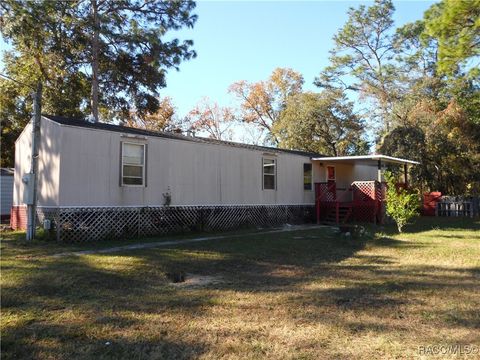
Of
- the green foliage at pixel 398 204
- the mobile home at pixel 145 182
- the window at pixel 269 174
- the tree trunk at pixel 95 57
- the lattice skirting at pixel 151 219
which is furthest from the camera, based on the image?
the tree trunk at pixel 95 57

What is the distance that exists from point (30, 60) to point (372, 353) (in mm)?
21896

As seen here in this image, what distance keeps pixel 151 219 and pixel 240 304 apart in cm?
823

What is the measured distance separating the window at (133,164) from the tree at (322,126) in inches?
772

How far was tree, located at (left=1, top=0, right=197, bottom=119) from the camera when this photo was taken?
61.8ft

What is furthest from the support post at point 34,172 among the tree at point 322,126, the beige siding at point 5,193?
the tree at point 322,126

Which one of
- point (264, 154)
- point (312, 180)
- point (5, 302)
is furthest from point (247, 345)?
point (312, 180)

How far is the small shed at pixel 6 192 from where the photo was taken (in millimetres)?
18736

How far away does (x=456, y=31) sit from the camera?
42.5 feet

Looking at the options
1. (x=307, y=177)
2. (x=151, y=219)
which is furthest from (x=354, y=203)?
(x=151, y=219)

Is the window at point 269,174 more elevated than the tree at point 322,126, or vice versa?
the tree at point 322,126

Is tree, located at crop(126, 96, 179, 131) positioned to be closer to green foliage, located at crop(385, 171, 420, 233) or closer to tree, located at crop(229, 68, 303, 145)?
tree, located at crop(229, 68, 303, 145)

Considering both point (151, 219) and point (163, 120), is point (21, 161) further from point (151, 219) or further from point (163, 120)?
point (163, 120)

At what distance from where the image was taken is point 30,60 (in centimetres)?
2144

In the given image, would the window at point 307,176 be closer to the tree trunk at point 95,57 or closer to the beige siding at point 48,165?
the tree trunk at point 95,57
